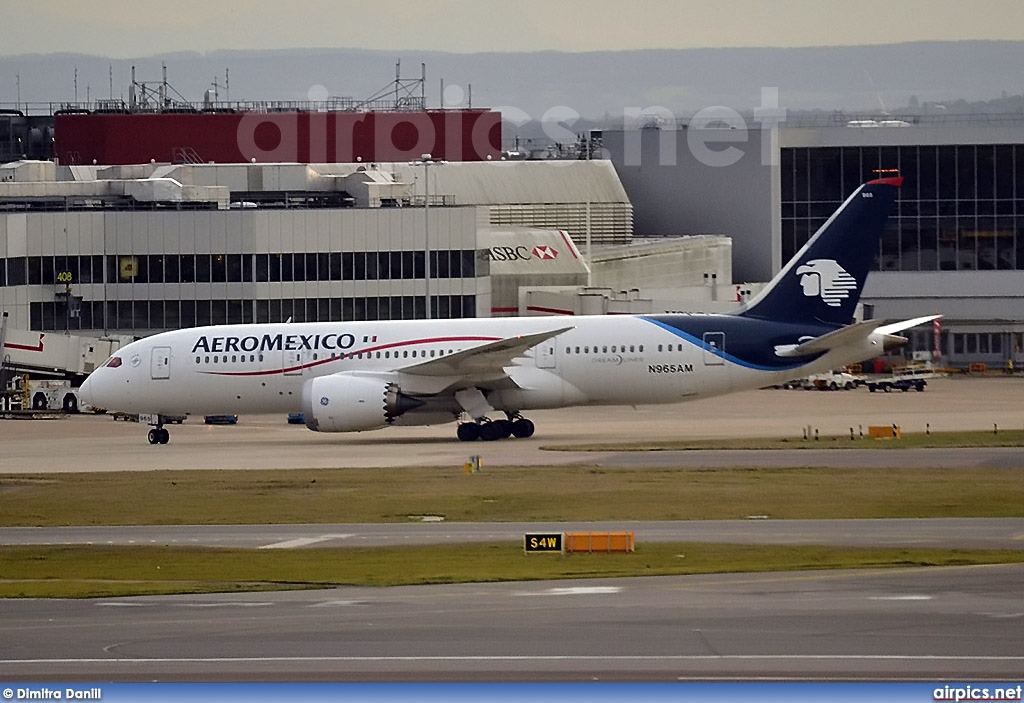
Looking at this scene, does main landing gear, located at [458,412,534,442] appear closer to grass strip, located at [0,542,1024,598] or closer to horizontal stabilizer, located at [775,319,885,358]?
horizontal stabilizer, located at [775,319,885,358]

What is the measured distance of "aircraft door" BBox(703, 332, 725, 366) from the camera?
53281 mm

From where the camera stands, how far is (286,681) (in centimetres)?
1917

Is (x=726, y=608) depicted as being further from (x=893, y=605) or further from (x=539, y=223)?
(x=539, y=223)

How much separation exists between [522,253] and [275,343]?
104 ft

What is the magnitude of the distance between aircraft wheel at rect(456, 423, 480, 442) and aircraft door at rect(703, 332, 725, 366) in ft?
24.8

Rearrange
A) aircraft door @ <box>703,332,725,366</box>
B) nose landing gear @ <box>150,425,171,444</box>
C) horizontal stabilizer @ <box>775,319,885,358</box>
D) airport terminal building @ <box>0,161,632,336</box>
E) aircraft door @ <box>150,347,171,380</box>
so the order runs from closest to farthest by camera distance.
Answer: horizontal stabilizer @ <box>775,319,885,358</box> → aircraft door @ <box>703,332,725,366</box> → nose landing gear @ <box>150,425,171,444</box> → aircraft door @ <box>150,347,171,380</box> → airport terminal building @ <box>0,161,632,336</box>

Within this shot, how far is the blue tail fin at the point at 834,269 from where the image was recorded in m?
53.6

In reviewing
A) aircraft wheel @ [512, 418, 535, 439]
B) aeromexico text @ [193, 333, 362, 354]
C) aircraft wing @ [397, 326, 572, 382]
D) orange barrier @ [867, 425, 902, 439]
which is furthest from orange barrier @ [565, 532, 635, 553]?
aeromexico text @ [193, 333, 362, 354]

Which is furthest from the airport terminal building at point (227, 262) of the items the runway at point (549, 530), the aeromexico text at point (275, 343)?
the runway at point (549, 530)

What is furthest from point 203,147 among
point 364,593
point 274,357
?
point 364,593

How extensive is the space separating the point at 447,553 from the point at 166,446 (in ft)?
90.7

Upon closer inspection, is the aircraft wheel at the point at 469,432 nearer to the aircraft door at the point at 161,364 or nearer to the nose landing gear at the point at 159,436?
the nose landing gear at the point at 159,436

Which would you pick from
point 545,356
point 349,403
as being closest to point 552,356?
point 545,356

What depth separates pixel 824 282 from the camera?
53.7 metres
